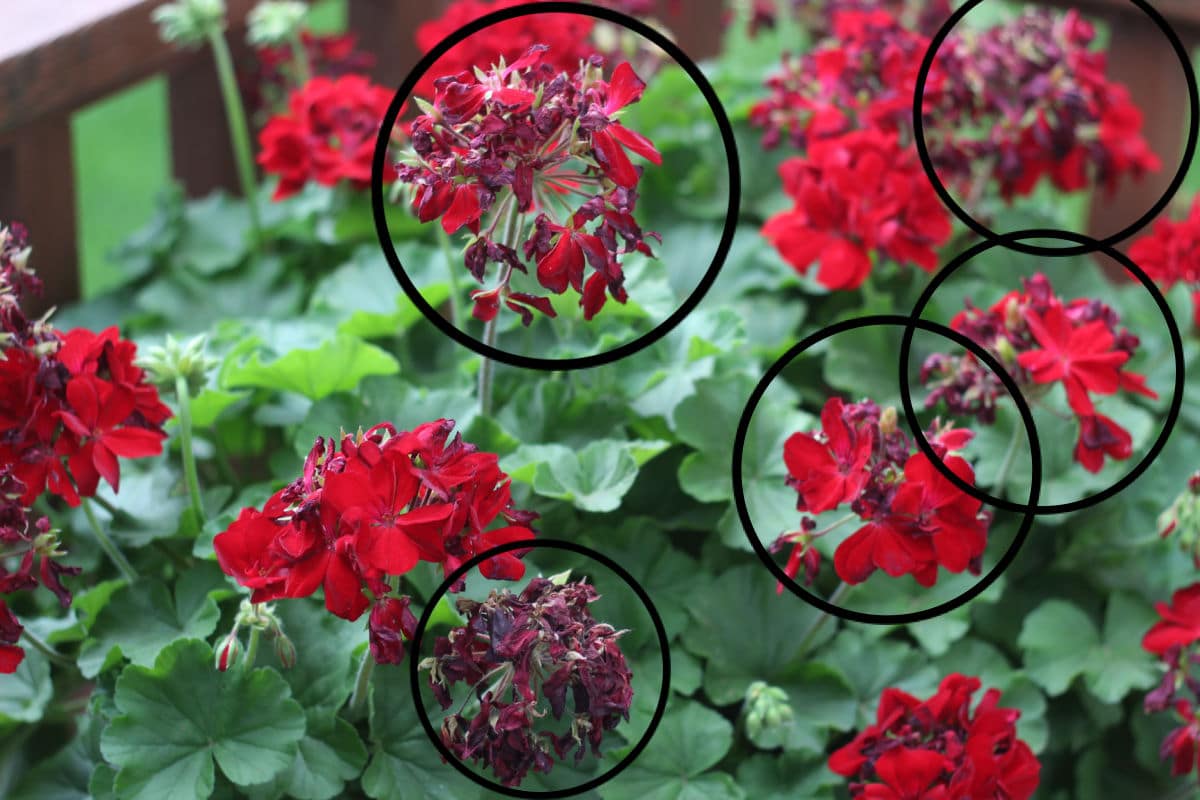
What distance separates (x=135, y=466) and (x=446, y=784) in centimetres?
52

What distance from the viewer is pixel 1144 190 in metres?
2.19

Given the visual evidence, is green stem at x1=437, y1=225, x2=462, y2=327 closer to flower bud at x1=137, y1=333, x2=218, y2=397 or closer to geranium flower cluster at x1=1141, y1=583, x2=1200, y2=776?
flower bud at x1=137, y1=333, x2=218, y2=397

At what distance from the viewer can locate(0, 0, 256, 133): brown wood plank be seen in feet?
5.08

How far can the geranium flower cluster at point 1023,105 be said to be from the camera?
1.52 meters

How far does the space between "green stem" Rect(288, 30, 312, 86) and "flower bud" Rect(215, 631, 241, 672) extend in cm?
103

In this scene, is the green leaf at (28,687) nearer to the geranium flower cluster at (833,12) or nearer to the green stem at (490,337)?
the green stem at (490,337)

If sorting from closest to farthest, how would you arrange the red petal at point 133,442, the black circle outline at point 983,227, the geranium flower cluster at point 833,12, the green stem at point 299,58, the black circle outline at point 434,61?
the black circle outline at point 434,61
the black circle outline at point 983,227
the red petal at point 133,442
the green stem at point 299,58
the geranium flower cluster at point 833,12

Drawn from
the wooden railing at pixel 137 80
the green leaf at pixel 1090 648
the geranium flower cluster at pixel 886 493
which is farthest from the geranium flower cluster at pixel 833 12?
the geranium flower cluster at pixel 886 493

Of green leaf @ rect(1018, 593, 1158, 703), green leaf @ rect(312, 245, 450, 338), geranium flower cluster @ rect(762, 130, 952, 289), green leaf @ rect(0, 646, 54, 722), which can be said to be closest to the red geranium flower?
green leaf @ rect(1018, 593, 1158, 703)

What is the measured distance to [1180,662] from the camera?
115cm

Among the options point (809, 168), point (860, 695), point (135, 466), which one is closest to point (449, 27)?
point (809, 168)

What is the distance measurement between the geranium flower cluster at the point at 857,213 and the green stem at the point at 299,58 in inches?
31.0

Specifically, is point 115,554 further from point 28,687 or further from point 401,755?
point 401,755

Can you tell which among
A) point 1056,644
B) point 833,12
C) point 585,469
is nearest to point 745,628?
point 585,469
